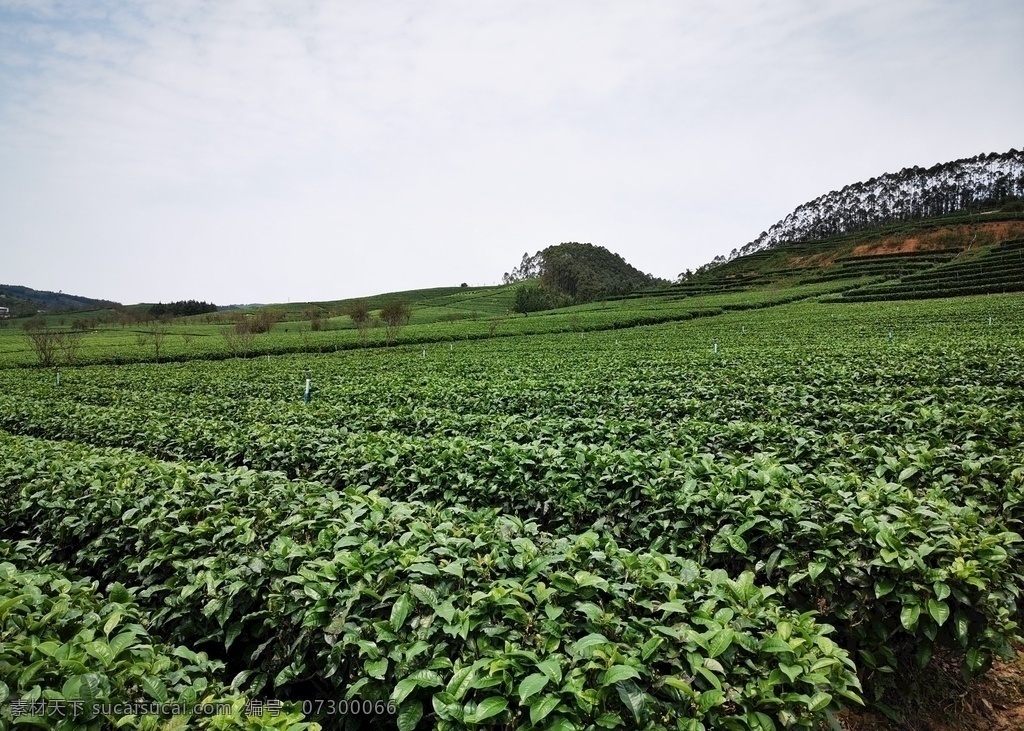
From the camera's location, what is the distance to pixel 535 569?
9.75ft

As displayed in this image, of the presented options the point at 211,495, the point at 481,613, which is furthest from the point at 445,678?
the point at 211,495

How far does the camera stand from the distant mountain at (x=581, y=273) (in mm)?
93812

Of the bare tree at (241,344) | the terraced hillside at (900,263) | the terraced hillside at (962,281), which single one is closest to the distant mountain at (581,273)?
the terraced hillside at (900,263)

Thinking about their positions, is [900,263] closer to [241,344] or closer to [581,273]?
[581,273]

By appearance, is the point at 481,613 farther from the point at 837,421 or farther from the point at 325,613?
the point at 837,421

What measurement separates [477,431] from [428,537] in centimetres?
430

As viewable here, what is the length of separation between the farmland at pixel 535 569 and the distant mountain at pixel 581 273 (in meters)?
80.9

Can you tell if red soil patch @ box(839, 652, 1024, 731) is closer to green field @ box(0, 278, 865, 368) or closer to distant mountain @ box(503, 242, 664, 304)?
green field @ box(0, 278, 865, 368)

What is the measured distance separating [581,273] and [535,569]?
108540mm

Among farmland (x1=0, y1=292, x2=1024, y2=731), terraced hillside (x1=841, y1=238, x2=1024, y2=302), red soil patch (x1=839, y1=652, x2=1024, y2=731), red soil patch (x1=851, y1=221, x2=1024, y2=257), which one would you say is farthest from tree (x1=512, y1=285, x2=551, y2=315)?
red soil patch (x1=839, y1=652, x2=1024, y2=731)

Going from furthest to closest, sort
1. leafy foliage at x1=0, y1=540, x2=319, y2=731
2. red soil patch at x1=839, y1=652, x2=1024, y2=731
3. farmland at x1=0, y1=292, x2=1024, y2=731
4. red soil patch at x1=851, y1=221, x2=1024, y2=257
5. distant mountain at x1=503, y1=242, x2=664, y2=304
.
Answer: distant mountain at x1=503, y1=242, x2=664, y2=304 < red soil patch at x1=851, y1=221, x2=1024, y2=257 < red soil patch at x1=839, y1=652, x2=1024, y2=731 < farmland at x1=0, y1=292, x2=1024, y2=731 < leafy foliage at x1=0, y1=540, x2=319, y2=731

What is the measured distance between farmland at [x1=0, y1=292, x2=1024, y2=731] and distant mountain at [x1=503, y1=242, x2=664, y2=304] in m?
80.9

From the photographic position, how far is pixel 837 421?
7.08 m

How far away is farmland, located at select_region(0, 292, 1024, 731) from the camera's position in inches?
89.4
